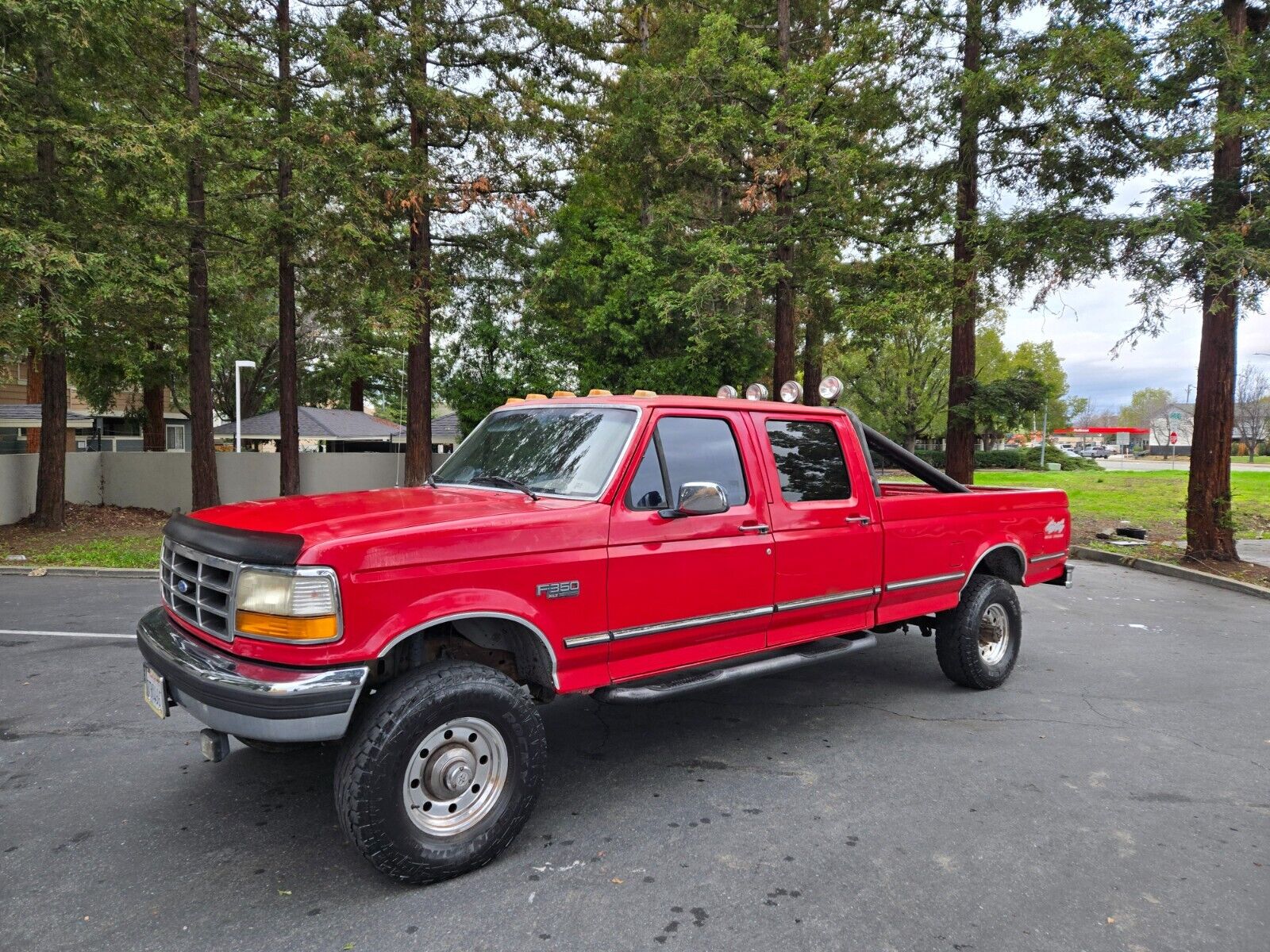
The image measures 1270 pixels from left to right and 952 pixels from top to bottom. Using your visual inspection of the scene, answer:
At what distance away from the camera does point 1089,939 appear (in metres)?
2.81

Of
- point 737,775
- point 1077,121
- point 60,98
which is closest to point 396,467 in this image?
point 60,98

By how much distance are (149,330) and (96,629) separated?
371 inches

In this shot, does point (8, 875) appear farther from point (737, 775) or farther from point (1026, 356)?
point (1026, 356)

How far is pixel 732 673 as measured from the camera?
4.09 meters

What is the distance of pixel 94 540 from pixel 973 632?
14.2 meters

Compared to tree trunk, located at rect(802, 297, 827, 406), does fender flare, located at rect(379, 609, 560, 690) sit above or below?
below

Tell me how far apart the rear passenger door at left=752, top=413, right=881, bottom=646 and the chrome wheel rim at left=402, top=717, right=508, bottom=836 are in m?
1.76

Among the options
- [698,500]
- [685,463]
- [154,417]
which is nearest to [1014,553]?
[685,463]

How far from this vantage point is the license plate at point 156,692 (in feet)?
11.1

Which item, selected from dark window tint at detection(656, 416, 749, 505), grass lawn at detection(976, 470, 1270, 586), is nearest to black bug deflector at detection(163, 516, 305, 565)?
dark window tint at detection(656, 416, 749, 505)

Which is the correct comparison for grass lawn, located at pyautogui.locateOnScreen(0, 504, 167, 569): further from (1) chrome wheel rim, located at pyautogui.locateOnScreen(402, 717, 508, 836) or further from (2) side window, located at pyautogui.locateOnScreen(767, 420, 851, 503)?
(2) side window, located at pyautogui.locateOnScreen(767, 420, 851, 503)

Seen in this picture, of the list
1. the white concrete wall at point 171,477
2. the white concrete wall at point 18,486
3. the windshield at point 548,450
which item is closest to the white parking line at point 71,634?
the windshield at point 548,450

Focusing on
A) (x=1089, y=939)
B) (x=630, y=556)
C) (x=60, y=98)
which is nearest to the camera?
(x=1089, y=939)

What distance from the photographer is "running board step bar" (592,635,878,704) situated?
12.3ft
